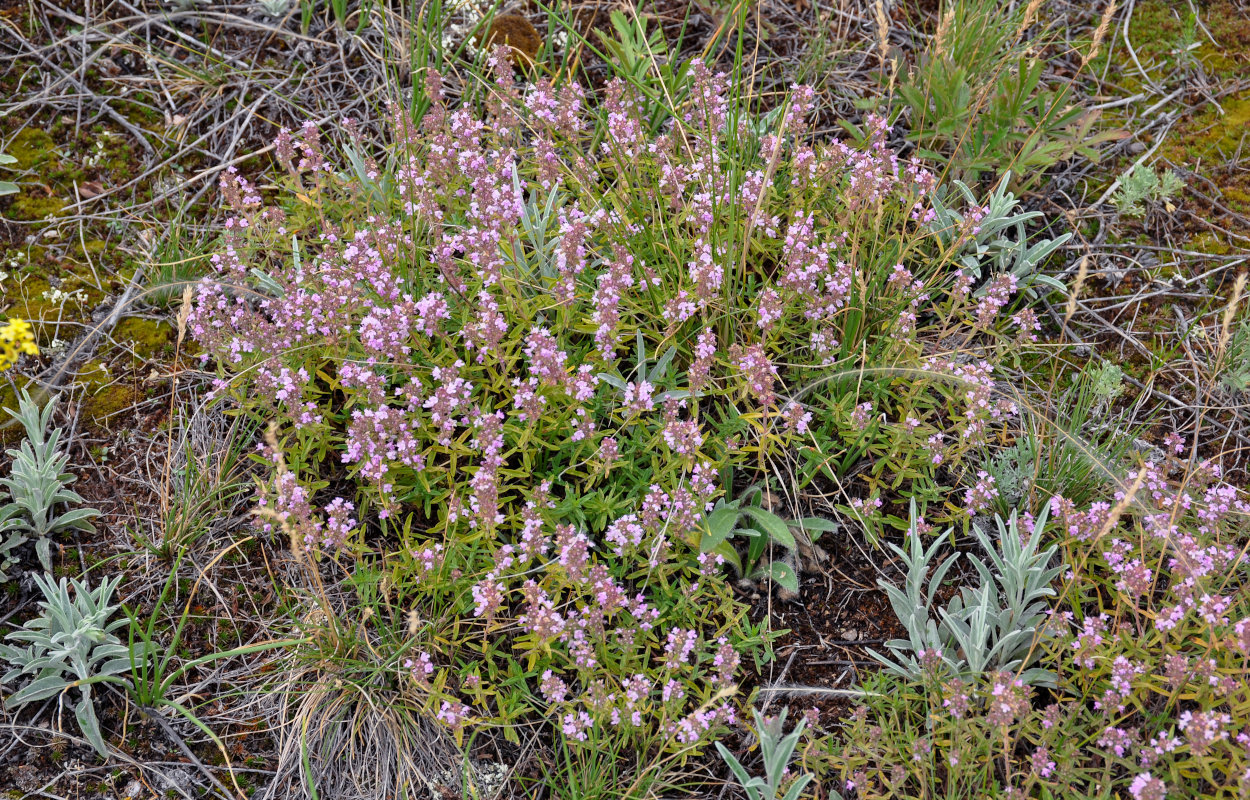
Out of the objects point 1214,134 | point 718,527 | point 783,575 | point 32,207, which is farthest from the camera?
point 1214,134

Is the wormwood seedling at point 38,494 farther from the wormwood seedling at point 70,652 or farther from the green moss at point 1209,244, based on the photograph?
the green moss at point 1209,244

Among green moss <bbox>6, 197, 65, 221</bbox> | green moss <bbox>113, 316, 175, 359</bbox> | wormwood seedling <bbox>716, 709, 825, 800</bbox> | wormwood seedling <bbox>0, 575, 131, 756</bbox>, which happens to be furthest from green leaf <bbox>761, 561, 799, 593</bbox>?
green moss <bbox>6, 197, 65, 221</bbox>

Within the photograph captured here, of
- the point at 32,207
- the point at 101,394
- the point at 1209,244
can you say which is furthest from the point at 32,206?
the point at 1209,244

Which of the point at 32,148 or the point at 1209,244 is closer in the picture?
Result: the point at 1209,244

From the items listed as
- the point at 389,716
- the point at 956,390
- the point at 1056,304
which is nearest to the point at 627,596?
the point at 389,716

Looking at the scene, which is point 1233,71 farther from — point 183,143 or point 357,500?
point 183,143

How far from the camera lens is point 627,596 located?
3.28 metres

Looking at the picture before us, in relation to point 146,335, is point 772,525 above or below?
above

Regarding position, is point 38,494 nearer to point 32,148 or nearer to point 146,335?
point 146,335

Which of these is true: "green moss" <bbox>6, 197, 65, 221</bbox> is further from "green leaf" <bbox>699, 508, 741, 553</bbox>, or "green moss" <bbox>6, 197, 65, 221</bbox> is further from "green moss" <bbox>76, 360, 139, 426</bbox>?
"green leaf" <bbox>699, 508, 741, 553</bbox>

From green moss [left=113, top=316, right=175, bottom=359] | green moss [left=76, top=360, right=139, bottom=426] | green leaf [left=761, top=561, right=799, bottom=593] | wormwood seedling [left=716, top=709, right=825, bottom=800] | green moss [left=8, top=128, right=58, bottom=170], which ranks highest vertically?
green leaf [left=761, top=561, right=799, bottom=593]

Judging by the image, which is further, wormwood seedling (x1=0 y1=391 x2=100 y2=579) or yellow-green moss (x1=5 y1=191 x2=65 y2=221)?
yellow-green moss (x1=5 y1=191 x2=65 y2=221)

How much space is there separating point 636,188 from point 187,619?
2.48 m

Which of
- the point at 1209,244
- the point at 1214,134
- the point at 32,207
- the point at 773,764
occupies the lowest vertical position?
the point at 32,207
